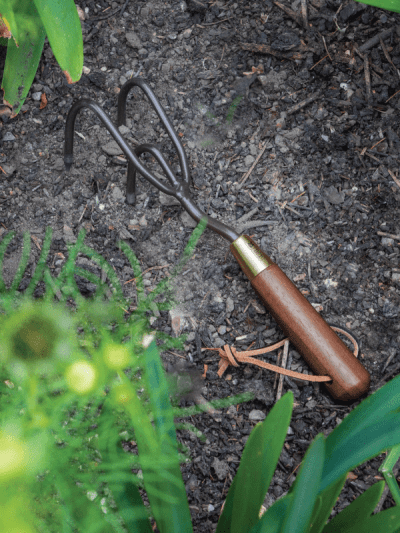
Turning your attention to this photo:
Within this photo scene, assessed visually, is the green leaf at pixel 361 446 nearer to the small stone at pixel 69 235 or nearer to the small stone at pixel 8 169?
the small stone at pixel 69 235

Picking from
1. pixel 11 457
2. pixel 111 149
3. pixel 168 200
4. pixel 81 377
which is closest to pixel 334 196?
pixel 168 200

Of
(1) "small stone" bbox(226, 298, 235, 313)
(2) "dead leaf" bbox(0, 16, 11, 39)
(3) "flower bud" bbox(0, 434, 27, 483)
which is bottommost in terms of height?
(1) "small stone" bbox(226, 298, 235, 313)

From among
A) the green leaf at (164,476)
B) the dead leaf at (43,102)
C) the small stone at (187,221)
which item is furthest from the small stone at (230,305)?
the dead leaf at (43,102)

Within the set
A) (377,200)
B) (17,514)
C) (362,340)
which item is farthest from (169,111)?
(17,514)

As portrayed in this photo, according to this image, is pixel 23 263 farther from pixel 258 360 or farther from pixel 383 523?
pixel 383 523

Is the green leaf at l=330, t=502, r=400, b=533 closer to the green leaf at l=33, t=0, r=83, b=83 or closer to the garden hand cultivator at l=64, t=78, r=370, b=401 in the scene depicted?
the garden hand cultivator at l=64, t=78, r=370, b=401

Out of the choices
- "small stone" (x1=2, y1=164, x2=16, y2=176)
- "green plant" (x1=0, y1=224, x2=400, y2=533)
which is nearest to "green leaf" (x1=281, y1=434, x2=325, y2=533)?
"green plant" (x1=0, y1=224, x2=400, y2=533)

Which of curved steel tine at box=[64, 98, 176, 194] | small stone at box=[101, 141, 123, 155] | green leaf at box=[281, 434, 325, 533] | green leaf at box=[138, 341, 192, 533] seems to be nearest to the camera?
green leaf at box=[281, 434, 325, 533]
